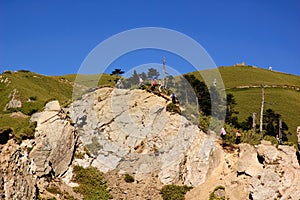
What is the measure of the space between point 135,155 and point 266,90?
6702cm

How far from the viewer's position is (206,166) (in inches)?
1289

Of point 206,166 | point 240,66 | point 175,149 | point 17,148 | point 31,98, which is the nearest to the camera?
point 17,148

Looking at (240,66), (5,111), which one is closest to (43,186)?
(5,111)

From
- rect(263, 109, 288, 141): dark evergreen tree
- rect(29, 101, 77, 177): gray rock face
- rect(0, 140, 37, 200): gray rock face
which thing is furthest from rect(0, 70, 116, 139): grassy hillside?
rect(263, 109, 288, 141): dark evergreen tree

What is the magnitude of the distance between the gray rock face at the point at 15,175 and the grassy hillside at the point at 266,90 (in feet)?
144

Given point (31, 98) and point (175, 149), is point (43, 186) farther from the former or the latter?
point (31, 98)

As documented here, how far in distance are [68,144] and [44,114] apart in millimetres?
3238

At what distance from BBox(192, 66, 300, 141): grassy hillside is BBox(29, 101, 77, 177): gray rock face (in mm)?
37202

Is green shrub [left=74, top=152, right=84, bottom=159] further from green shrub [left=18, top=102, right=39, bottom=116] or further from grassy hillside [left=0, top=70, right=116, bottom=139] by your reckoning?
green shrub [left=18, top=102, right=39, bottom=116]

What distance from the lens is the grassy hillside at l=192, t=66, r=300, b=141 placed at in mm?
77188

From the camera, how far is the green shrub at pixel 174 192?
31.3 m

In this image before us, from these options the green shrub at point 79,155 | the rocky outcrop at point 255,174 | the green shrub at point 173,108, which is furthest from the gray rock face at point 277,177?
the green shrub at point 79,155

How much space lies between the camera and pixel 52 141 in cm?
3266

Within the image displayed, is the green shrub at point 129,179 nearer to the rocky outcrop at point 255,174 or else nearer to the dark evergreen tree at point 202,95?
the rocky outcrop at point 255,174
